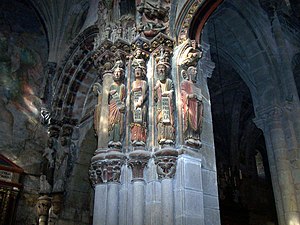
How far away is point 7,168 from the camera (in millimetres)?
10945

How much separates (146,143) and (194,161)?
36.5 inches

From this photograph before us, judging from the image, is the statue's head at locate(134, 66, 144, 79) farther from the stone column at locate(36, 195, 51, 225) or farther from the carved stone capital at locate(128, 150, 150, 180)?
the stone column at locate(36, 195, 51, 225)

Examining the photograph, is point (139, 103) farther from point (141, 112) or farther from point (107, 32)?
point (107, 32)

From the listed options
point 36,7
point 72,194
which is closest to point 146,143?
point 72,194

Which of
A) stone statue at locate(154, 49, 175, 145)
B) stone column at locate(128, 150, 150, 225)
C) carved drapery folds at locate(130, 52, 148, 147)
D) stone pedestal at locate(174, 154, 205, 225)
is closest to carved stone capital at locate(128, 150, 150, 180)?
stone column at locate(128, 150, 150, 225)

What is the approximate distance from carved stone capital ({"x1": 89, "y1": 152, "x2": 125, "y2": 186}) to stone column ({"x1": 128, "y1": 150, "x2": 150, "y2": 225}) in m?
0.22

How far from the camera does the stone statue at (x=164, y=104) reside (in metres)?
6.61

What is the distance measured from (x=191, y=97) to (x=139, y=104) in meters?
0.98

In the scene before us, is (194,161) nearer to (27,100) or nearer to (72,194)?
(72,194)

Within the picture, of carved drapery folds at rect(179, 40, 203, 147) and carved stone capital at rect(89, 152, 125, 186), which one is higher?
carved drapery folds at rect(179, 40, 203, 147)

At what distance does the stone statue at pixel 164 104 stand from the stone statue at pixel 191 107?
0.77 feet

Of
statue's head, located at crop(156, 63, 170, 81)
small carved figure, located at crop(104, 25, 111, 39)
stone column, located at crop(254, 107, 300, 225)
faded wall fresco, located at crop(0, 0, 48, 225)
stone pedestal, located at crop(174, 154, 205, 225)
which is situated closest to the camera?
stone pedestal, located at crop(174, 154, 205, 225)

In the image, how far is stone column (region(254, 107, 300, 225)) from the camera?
356 inches

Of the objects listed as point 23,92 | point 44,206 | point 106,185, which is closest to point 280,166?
point 106,185
